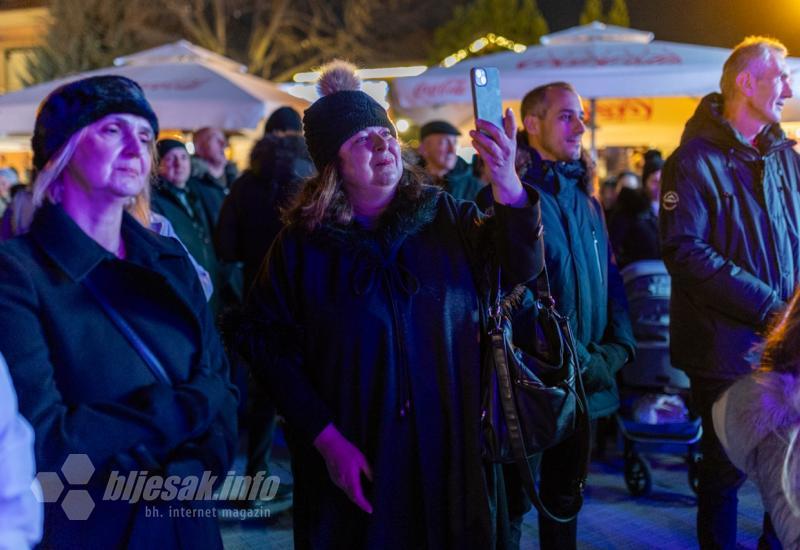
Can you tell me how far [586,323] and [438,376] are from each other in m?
1.25

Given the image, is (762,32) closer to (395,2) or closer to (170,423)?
(395,2)

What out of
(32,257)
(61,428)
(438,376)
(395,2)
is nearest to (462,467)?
(438,376)

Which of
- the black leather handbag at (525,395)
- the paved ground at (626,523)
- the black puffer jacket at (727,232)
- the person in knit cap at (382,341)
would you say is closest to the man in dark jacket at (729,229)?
the black puffer jacket at (727,232)

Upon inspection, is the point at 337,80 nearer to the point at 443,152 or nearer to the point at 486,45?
the point at 443,152

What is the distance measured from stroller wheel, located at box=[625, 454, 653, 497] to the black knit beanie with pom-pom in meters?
3.42

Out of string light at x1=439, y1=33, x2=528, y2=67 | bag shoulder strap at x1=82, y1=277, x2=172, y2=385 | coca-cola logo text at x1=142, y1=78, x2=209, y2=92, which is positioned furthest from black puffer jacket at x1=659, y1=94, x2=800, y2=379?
coca-cola logo text at x1=142, y1=78, x2=209, y2=92

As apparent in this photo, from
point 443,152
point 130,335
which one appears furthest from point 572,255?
point 443,152

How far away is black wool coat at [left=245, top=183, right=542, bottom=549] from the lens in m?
2.54

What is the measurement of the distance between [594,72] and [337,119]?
17.8 feet

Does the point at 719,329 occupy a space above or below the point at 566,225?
below

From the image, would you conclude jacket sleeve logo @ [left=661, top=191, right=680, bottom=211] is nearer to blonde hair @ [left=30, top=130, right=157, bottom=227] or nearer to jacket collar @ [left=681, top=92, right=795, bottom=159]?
A: jacket collar @ [left=681, top=92, right=795, bottom=159]

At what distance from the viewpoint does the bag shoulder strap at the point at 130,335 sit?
208 centimetres

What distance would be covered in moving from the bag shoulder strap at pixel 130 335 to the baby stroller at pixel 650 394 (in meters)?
3.89

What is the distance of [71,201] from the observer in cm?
221
